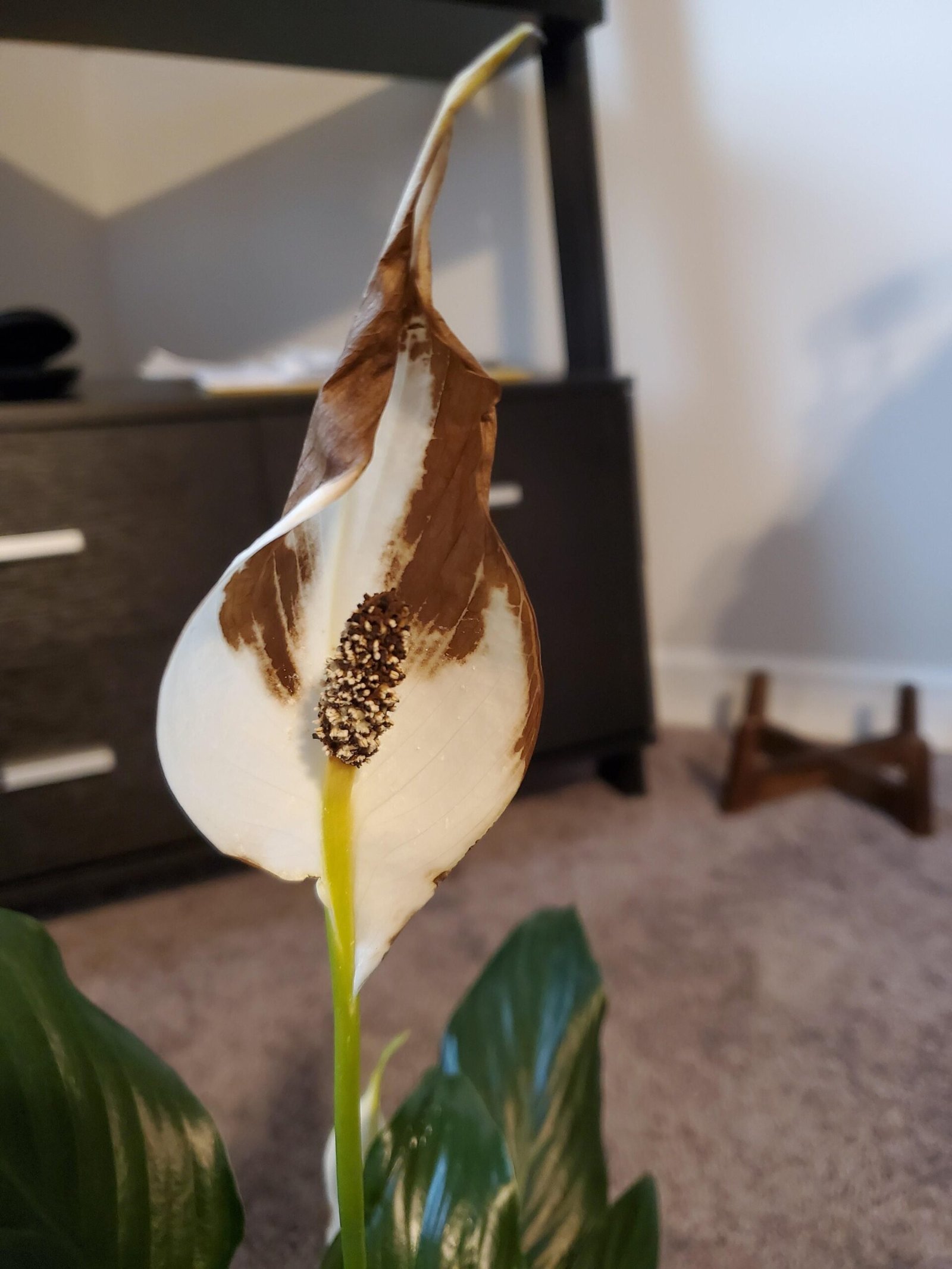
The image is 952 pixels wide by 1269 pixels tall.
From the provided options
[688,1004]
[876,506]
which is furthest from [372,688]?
[876,506]

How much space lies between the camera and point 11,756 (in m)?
0.88

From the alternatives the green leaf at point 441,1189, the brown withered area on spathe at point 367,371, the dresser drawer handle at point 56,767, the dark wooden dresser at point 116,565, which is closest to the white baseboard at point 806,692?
the dark wooden dresser at point 116,565

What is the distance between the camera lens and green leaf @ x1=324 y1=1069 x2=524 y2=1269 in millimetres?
282

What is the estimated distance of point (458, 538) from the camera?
8.3 inches

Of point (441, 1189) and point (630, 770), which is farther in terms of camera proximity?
→ point (630, 770)

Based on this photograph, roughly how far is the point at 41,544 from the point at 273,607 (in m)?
0.72

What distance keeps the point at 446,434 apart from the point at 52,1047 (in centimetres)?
22

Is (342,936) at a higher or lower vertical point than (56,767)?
higher

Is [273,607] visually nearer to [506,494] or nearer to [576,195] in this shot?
[506,494]

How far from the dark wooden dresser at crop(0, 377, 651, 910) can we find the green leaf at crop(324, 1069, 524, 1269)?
68 centimetres

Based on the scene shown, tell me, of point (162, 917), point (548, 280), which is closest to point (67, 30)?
point (548, 280)

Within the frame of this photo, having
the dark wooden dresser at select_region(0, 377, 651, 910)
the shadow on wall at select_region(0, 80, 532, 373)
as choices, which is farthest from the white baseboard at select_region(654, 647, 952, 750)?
the shadow on wall at select_region(0, 80, 532, 373)

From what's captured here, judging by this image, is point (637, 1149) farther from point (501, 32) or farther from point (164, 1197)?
point (501, 32)

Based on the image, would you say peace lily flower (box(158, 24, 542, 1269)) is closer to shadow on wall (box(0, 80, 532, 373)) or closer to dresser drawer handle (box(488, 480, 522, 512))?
dresser drawer handle (box(488, 480, 522, 512))
